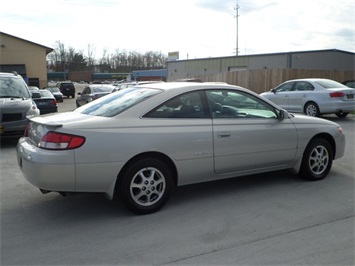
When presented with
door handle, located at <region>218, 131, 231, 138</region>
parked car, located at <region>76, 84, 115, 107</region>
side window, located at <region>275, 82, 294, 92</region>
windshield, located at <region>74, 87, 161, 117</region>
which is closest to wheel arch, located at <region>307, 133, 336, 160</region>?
door handle, located at <region>218, 131, 231, 138</region>

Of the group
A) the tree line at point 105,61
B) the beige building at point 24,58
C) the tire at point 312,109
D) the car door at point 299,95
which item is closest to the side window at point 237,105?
the tire at point 312,109

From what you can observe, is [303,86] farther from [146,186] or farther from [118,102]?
[146,186]

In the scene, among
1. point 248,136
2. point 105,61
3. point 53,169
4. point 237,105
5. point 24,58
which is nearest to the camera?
point 53,169

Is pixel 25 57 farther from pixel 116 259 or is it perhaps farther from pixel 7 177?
pixel 116 259

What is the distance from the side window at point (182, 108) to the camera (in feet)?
14.5

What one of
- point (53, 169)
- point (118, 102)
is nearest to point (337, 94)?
point (118, 102)

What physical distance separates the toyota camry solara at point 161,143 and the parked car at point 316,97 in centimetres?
791

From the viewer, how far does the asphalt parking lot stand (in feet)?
10.8

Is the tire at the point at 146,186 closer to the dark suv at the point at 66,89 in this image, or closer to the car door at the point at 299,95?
the car door at the point at 299,95

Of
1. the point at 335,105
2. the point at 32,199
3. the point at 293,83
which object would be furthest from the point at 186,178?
the point at 293,83

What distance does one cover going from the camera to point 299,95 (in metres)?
13.6

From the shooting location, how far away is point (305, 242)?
3541 millimetres

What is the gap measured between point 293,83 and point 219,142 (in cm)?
1040

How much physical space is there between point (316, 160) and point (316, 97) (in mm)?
8146
